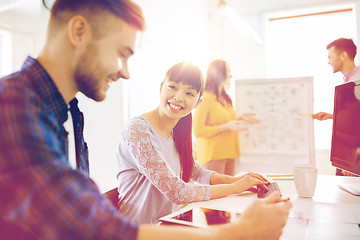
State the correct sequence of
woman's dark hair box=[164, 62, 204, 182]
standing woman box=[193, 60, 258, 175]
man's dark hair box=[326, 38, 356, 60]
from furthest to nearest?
man's dark hair box=[326, 38, 356, 60], standing woman box=[193, 60, 258, 175], woman's dark hair box=[164, 62, 204, 182]

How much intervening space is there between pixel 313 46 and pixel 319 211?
3.55m

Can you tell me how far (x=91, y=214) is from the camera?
442mm

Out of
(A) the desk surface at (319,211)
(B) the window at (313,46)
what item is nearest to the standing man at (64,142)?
(A) the desk surface at (319,211)

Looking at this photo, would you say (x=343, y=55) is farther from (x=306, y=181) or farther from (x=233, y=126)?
(x=306, y=181)

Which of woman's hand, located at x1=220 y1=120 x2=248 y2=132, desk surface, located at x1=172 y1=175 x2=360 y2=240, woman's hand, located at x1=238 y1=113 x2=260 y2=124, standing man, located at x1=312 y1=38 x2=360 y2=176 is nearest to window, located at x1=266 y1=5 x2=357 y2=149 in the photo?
standing man, located at x1=312 y1=38 x2=360 y2=176

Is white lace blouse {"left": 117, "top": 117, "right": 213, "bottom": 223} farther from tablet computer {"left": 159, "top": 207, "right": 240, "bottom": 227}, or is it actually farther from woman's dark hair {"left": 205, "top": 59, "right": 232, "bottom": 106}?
woman's dark hair {"left": 205, "top": 59, "right": 232, "bottom": 106}

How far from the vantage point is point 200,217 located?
86 centimetres

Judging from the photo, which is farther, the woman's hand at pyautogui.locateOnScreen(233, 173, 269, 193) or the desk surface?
the woman's hand at pyautogui.locateOnScreen(233, 173, 269, 193)

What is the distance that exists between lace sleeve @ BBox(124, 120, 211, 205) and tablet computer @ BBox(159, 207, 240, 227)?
0.11 metres

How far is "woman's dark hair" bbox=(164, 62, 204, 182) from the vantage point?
1.33 m

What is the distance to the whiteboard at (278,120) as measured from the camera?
7.96ft

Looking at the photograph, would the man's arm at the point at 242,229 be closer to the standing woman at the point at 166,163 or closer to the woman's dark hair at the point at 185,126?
the standing woman at the point at 166,163

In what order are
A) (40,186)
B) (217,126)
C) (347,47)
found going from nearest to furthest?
(40,186) < (217,126) < (347,47)

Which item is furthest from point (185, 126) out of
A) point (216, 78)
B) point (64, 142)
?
point (216, 78)
